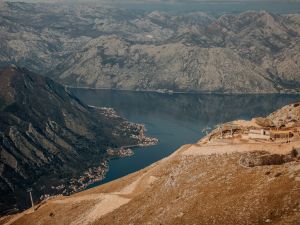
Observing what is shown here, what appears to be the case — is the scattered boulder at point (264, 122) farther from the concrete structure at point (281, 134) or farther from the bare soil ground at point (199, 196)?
the bare soil ground at point (199, 196)

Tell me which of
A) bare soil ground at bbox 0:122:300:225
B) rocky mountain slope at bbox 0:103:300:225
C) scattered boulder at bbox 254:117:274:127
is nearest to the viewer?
bare soil ground at bbox 0:122:300:225

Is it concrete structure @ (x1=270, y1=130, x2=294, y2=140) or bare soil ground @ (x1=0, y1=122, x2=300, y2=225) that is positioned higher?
concrete structure @ (x1=270, y1=130, x2=294, y2=140)

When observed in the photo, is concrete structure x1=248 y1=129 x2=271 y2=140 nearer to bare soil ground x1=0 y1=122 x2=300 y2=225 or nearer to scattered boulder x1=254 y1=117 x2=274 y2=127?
bare soil ground x1=0 y1=122 x2=300 y2=225

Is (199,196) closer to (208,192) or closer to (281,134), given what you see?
(208,192)

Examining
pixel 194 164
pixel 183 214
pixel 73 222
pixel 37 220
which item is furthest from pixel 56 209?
pixel 183 214

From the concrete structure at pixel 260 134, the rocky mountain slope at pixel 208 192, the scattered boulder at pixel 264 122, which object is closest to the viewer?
the rocky mountain slope at pixel 208 192

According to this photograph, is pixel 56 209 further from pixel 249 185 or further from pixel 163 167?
pixel 249 185

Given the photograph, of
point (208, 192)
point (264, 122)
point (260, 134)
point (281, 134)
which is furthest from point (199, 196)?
point (264, 122)

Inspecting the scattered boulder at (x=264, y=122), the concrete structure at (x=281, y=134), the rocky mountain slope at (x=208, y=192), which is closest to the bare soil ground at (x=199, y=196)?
the rocky mountain slope at (x=208, y=192)

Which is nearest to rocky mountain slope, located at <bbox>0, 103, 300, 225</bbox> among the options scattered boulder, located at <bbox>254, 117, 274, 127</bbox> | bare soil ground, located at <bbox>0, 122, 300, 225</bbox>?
bare soil ground, located at <bbox>0, 122, 300, 225</bbox>
